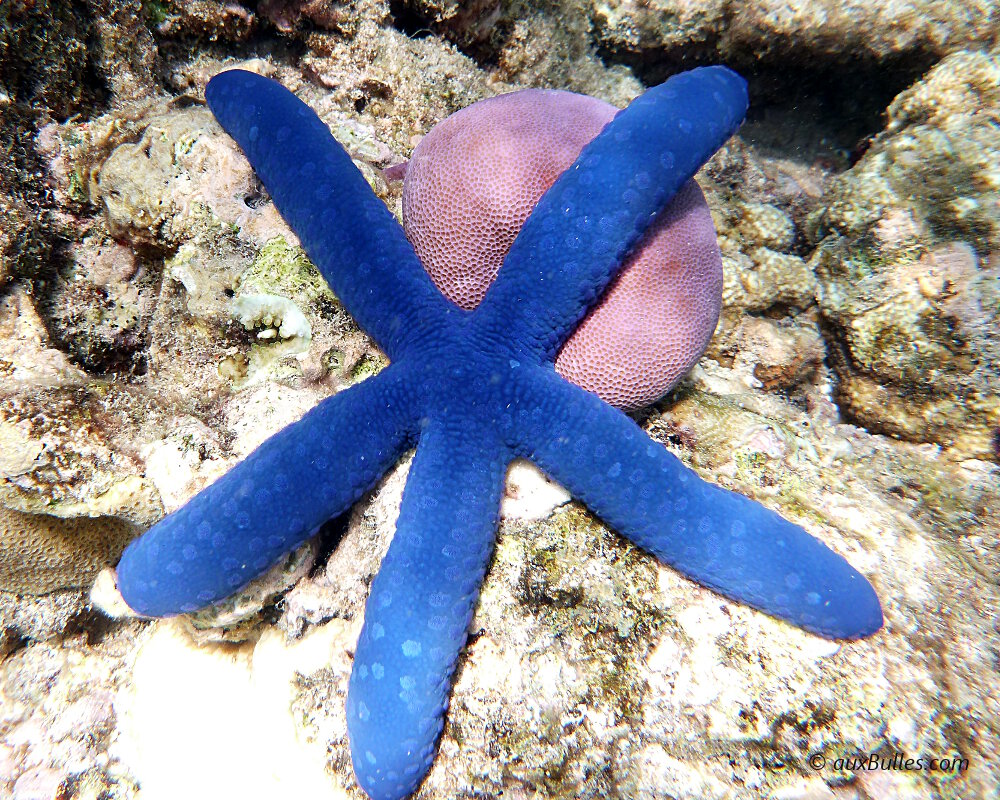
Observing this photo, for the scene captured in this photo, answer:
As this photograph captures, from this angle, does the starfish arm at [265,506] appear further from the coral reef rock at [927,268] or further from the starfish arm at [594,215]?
the coral reef rock at [927,268]

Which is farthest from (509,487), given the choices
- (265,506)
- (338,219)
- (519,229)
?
(338,219)

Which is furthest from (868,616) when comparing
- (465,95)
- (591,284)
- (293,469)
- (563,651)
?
(465,95)

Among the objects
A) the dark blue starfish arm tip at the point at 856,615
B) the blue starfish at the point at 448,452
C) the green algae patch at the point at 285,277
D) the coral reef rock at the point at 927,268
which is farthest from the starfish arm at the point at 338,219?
the coral reef rock at the point at 927,268

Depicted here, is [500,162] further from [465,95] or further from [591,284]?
[465,95]

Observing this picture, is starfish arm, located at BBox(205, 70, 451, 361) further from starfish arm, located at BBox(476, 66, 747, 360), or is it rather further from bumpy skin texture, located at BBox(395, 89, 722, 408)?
starfish arm, located at BBox(476, 66, 747, 360)

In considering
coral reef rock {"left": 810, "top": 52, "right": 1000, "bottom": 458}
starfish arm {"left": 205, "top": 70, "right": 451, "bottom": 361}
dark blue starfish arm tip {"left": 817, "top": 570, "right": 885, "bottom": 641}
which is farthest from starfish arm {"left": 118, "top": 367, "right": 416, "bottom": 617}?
coral reef rock {"left": 810, "top": 52, "right": 1000, "bottom": 458}

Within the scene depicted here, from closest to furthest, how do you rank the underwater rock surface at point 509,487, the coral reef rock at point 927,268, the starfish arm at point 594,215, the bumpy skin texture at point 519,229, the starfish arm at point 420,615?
1. the starfish arm at point 420,615
2. the underwater rock surface at point 509,487
3. the starfish arm at point 594,215
4. the bumpy skin texture at point 519,229
5. the coral reef rock at point 927,268

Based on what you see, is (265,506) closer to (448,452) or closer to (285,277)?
(448,452)
